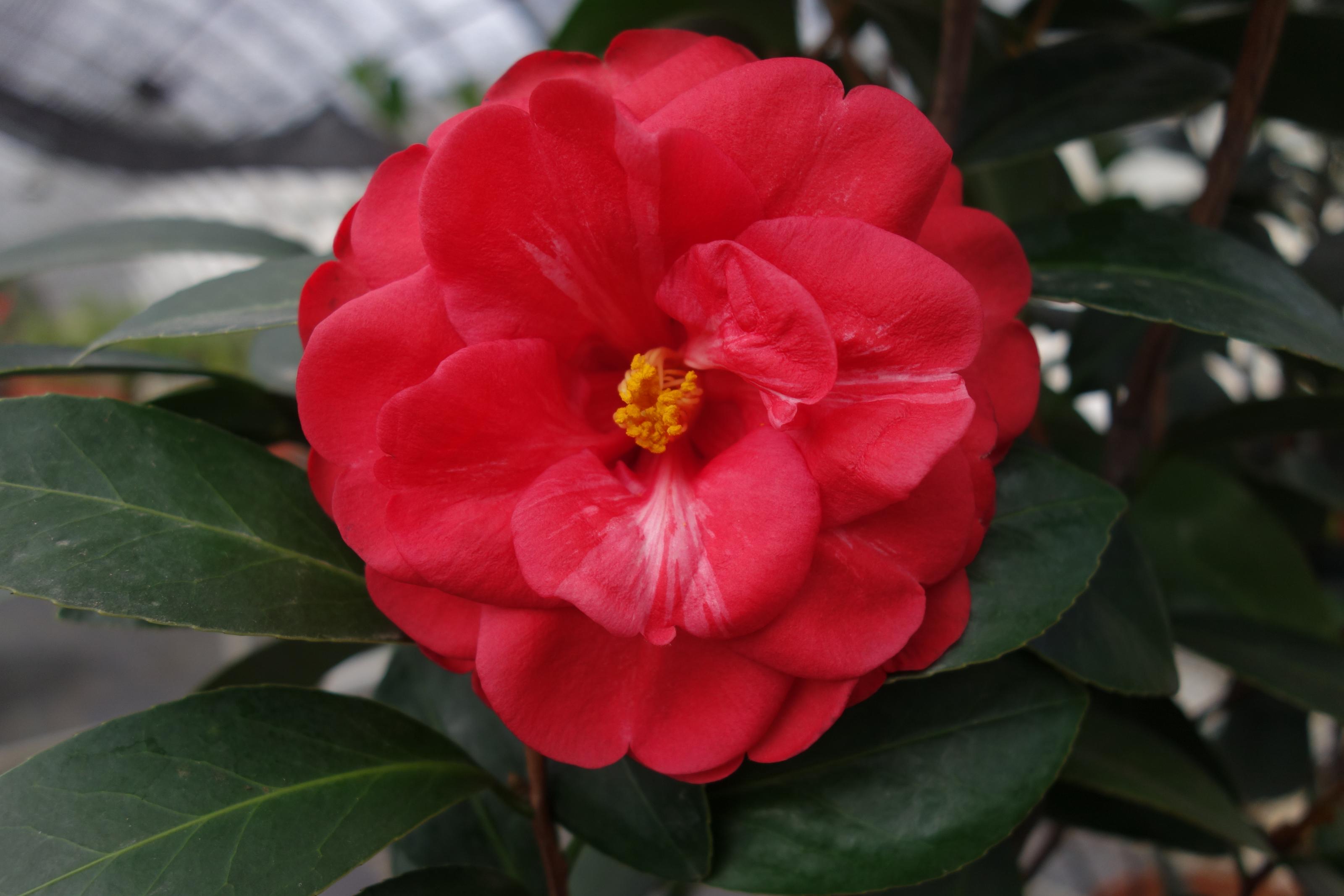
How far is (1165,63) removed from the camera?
746 millimetres

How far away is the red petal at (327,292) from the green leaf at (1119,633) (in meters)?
0.45

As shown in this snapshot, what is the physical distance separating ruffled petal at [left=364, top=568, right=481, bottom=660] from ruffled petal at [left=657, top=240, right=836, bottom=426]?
188 millimetres

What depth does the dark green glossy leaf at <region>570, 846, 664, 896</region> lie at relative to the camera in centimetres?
84

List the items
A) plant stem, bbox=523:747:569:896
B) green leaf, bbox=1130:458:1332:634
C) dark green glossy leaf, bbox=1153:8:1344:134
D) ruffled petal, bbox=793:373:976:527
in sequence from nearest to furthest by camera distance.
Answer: ruffled petal, bbox=793:373:976:527 → plant stem, bbox=523:747:569:896 → dark green glossy leaf, bbox=1153:8:1344:134 → green leaf, bbox=1130:458:1332:634

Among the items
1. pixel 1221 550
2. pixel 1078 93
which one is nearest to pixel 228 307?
pixel 1078 93

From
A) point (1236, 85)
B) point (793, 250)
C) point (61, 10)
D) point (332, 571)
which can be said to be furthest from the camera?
point (61, 10)

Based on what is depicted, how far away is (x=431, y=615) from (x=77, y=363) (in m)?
0.34

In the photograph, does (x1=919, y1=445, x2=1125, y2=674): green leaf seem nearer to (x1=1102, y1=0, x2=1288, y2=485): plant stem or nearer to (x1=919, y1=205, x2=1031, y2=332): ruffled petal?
(x1=919, y1=205, x2=1031, y2=332): ruffled petal

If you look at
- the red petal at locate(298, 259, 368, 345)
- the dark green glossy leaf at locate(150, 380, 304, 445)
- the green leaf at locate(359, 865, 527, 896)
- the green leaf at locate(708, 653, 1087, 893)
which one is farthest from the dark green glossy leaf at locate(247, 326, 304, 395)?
the green leaf at locate(708, 653, 1087, 893)

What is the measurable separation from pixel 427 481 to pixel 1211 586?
97 centimetres

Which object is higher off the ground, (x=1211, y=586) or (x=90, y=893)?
(x=90, y=893)

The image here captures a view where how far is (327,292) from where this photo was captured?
1.50ft

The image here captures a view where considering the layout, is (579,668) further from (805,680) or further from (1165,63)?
(1165,63)

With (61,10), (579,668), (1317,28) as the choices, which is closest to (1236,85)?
(1317,28)
